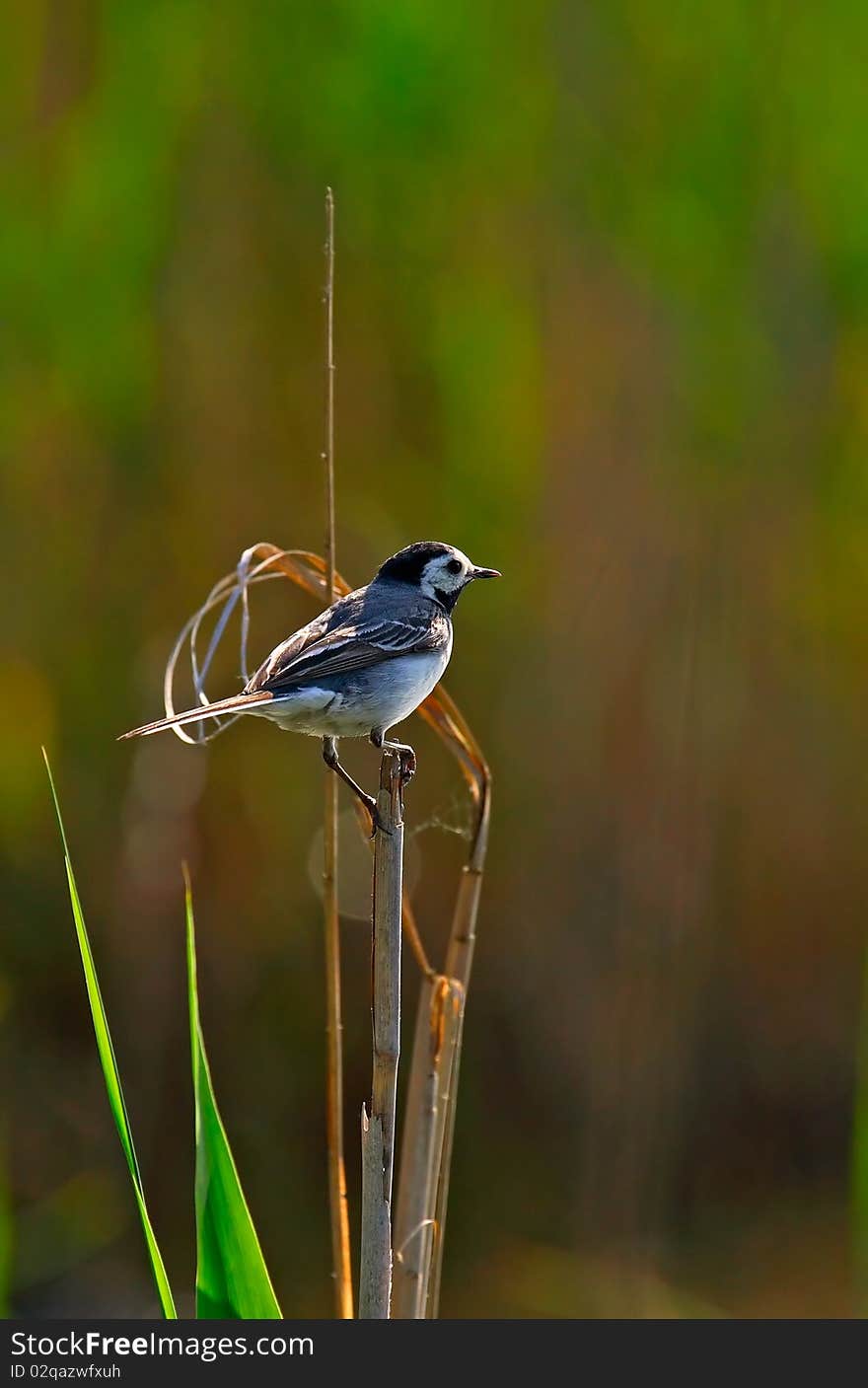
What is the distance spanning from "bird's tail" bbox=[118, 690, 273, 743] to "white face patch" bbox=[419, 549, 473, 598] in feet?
2.22

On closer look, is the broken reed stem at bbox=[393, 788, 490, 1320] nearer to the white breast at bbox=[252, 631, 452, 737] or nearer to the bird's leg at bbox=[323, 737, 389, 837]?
the bird's leg at bbox=[323, 737, 389, 837]

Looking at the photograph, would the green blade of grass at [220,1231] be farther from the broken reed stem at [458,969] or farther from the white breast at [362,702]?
the white breast at [362,702]

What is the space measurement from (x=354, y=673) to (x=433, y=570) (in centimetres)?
52

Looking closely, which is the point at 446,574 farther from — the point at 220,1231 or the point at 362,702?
the point at 220,1231

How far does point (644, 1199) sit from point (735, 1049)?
69 centimetres

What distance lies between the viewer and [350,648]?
2.42 m

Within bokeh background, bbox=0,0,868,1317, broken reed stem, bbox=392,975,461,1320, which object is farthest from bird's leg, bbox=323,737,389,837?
bokeh background, bbox=0,0,868,1317

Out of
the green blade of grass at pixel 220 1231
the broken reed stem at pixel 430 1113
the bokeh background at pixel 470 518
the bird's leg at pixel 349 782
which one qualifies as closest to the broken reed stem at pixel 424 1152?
the broken reed stem at pixel 430 1113

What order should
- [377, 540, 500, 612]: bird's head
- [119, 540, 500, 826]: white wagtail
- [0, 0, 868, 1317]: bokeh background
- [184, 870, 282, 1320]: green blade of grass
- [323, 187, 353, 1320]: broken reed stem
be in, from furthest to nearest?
[0, 0, 868, 1317]: bokeh background → [377, 540, 500, 612]: bird's head → [119, 540, 500, 826]: white wagtail → [323, 187, 353, 1320]: broken reed stem → [184, 870, 282, 1320]: green blade of grass

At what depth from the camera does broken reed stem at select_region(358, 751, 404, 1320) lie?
164 cm

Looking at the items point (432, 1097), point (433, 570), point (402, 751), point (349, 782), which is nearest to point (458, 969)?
point (432, 1097)
